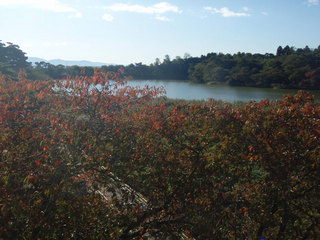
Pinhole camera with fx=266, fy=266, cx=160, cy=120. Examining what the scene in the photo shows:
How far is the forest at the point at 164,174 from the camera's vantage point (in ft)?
11.8

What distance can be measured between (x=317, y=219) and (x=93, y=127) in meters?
4.09

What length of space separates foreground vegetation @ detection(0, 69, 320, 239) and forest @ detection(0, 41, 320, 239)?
0.02 m

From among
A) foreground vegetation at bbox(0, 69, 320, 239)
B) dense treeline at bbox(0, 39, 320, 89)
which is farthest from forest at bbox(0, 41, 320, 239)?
dense treeline at bbox(0, 39, 320, 89)

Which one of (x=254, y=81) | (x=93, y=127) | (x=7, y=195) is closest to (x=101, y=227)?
(x=7, y=195)

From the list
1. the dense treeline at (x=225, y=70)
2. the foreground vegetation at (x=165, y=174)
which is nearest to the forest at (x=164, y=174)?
the foreground vegetation at (x=165, y=174)

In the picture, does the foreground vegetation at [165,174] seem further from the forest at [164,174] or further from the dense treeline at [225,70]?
the dense treeline at [225,70]

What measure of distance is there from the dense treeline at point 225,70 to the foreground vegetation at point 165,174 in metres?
18.7

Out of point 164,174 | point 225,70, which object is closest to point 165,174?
point 164,174

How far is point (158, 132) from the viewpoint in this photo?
5426 mm

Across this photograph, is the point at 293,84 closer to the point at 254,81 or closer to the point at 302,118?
the point at 254,81

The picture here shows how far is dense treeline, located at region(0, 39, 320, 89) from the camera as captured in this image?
3068 cm

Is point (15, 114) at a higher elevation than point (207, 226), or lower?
higher

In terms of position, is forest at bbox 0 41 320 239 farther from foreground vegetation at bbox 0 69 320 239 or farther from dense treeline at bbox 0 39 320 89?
dense treeline at bbox 0 39 320 89

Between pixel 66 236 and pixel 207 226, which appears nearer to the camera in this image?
pixel 66 236
